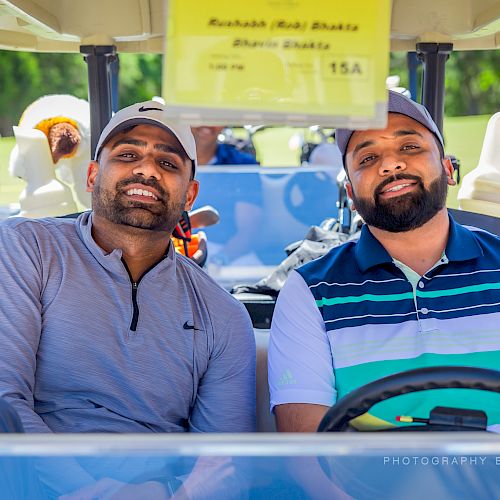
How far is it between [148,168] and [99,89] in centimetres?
96

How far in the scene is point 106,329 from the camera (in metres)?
1.91

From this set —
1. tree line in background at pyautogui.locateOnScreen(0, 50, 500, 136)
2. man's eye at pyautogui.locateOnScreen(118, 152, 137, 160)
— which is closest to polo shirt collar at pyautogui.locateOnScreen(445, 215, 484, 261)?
man's eye at pyautogui.locateOnScreen(118, 152, 137, 160)

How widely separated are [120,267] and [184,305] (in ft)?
0.58

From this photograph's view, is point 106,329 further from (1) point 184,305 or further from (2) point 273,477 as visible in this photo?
(2) point 273,477

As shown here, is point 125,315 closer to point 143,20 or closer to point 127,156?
point 127,156

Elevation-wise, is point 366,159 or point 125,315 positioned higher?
point 366,159

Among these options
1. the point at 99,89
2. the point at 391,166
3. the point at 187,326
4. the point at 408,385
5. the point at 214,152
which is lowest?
the point at 214,152

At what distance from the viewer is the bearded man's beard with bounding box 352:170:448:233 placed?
6.53 feet

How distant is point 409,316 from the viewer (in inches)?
73.3

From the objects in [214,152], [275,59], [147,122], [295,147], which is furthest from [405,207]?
[295,147]

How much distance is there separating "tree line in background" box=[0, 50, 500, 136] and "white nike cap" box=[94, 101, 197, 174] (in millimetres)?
14942

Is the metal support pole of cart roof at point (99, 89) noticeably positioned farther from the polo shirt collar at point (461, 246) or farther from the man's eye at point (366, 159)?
the polo shirt collar at point (461, 246)

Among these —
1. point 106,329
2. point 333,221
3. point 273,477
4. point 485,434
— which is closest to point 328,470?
point 273,477

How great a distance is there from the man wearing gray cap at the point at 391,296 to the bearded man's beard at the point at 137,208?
0.37m
